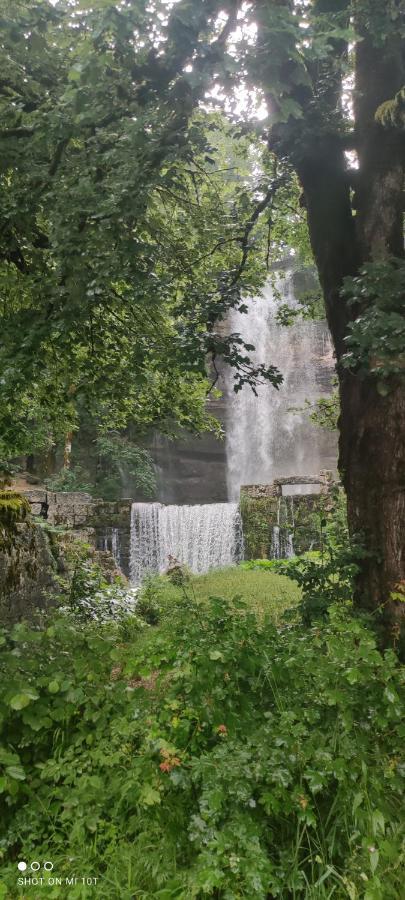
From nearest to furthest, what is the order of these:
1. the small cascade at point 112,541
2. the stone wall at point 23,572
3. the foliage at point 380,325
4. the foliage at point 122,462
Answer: the foliage at point 380,325
the stone wall at point 23,572
the small cascade at point 112,541
the foliage at point 122,462

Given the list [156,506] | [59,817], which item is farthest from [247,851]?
[156,506]

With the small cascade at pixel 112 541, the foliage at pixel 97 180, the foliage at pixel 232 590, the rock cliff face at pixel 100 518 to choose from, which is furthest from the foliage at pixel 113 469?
the foliage at pixel 97 180

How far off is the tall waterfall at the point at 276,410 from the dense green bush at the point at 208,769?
24.0 metres

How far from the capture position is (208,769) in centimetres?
223

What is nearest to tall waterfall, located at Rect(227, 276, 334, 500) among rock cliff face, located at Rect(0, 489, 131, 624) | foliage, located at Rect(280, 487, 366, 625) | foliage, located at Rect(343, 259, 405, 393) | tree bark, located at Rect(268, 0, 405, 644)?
rock cliff face, located at Rect(0, 489, 131, 624)

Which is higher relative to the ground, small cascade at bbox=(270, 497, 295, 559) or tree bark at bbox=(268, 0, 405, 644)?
tree bark at bbox=(268, 0, 405, 644)

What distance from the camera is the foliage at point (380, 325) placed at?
11.6 feet

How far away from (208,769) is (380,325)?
2.70 m

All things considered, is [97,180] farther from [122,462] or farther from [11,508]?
[122,462]

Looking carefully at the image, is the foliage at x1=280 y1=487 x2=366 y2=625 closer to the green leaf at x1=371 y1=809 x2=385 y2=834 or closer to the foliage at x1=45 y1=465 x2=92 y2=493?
the green leaf at x1=371 y1=809 x2=385 y2=834

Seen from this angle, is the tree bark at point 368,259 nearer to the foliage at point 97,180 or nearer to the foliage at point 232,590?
the foliage at point 97,180

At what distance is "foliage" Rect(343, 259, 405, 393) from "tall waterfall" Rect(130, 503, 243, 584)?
40.7 feet

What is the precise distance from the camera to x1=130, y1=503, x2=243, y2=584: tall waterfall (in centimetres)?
1588

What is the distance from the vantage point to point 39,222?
5797 mm
